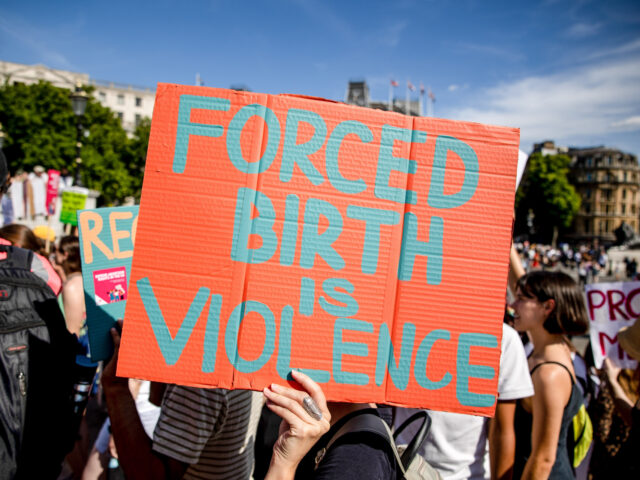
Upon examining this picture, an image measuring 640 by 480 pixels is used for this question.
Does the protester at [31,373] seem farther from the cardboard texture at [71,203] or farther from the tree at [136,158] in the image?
the tree at [136,158]

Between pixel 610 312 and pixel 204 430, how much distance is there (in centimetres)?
364

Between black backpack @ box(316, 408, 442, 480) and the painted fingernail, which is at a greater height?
the painted fingernail

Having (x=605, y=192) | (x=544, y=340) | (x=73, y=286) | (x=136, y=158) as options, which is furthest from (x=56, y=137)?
(x=605, y=192)

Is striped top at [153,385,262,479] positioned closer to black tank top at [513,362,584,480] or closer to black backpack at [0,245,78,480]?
black backpack at [0,245,78,480]

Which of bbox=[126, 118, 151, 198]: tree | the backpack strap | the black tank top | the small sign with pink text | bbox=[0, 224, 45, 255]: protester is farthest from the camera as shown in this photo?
bbox=[126, 118, 151, 198]: tree

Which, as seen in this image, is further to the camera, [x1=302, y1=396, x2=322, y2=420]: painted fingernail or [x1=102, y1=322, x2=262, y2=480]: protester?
[x1=102, y1=322, x2=262, y2=480]: protester

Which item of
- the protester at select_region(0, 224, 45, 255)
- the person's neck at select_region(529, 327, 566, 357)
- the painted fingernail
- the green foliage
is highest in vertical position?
the green foliage

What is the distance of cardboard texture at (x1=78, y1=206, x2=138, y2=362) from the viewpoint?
2.07 meters

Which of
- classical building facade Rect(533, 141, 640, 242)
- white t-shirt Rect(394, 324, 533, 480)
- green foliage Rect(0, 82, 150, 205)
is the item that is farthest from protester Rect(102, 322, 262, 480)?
classical building facade Rect(533, 141, 640, 242)

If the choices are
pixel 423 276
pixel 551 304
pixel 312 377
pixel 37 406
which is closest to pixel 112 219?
pixel 37 406

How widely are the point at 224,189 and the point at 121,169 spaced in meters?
47.0

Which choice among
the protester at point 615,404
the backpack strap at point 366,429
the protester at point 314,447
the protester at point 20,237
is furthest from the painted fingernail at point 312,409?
the protester at point 20,237

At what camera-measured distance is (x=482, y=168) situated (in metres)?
1.52

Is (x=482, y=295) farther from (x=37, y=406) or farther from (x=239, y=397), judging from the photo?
(x=37, y=406)
